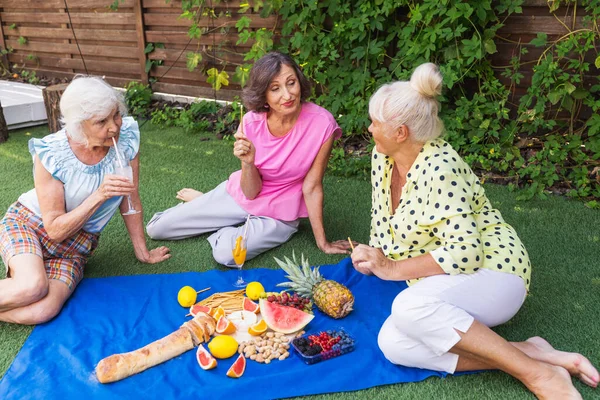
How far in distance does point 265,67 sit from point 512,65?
3033 mm

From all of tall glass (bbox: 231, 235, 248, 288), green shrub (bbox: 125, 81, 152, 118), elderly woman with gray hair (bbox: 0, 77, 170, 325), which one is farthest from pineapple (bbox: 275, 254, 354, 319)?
green shrub (bbox: 125, 81, 152, 118)

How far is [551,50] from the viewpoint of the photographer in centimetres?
525

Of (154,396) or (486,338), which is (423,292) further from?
(154,396)

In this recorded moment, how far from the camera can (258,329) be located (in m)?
3.01

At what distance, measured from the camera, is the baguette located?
8.73 ft

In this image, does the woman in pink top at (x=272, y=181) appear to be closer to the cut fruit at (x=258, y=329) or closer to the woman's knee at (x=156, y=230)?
the woman's knee at (x=156, y=230)

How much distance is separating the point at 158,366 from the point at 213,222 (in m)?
1.59

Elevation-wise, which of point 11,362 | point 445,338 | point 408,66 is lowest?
point 11,362

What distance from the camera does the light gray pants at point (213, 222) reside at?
4043 mm

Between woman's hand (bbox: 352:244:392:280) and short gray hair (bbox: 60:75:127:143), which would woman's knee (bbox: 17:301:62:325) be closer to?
short gray hair (bbox: 60:75:127:143)

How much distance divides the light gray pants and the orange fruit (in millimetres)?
848

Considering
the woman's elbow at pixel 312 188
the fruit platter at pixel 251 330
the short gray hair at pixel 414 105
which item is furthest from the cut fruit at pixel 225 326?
the short gray hair at pixel 414 105

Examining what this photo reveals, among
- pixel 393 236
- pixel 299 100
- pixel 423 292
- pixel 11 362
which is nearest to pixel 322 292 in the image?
pixel 393 236

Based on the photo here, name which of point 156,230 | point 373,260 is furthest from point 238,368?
point 156,230
